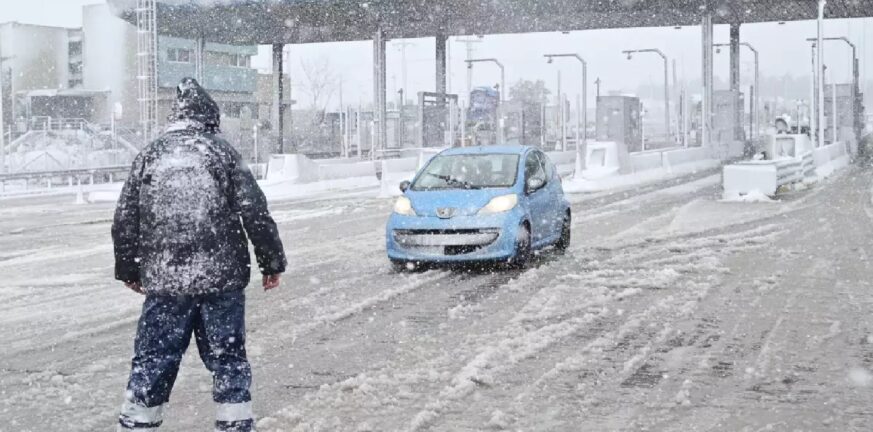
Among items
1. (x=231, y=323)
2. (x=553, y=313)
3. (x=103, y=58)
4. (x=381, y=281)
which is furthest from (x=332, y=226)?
(x=103, y=58)

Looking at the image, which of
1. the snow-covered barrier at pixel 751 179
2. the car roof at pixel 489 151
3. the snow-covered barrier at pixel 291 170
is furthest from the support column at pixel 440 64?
the car roof at pixel 489 151

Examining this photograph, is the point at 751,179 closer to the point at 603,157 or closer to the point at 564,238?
the point at 603,157

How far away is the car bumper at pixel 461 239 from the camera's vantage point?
12.2 meters

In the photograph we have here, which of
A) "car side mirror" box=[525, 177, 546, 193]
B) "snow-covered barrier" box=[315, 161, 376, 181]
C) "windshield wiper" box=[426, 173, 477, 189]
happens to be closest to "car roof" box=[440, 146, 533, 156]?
"car side mirror" box=[525, 177, 546, 193]

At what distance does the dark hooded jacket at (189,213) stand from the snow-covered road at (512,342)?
4.07ft

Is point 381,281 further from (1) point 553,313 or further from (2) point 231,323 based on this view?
(2) point 231,323

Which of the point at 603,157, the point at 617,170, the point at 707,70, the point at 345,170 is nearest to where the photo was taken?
the point at 617,170

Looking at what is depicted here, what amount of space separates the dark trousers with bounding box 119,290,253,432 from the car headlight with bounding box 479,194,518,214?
304 inches

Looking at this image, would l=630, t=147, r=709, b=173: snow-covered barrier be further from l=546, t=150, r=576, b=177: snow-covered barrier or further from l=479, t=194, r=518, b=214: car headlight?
l=479, t=194, r=518, b=214: car headlight

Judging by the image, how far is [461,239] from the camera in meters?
12.2

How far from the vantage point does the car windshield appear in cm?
1309

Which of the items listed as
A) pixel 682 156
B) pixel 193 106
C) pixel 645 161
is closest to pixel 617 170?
pixel 645 161

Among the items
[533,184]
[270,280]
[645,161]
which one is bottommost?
[270,280]

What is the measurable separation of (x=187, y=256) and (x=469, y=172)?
8.94 meters
